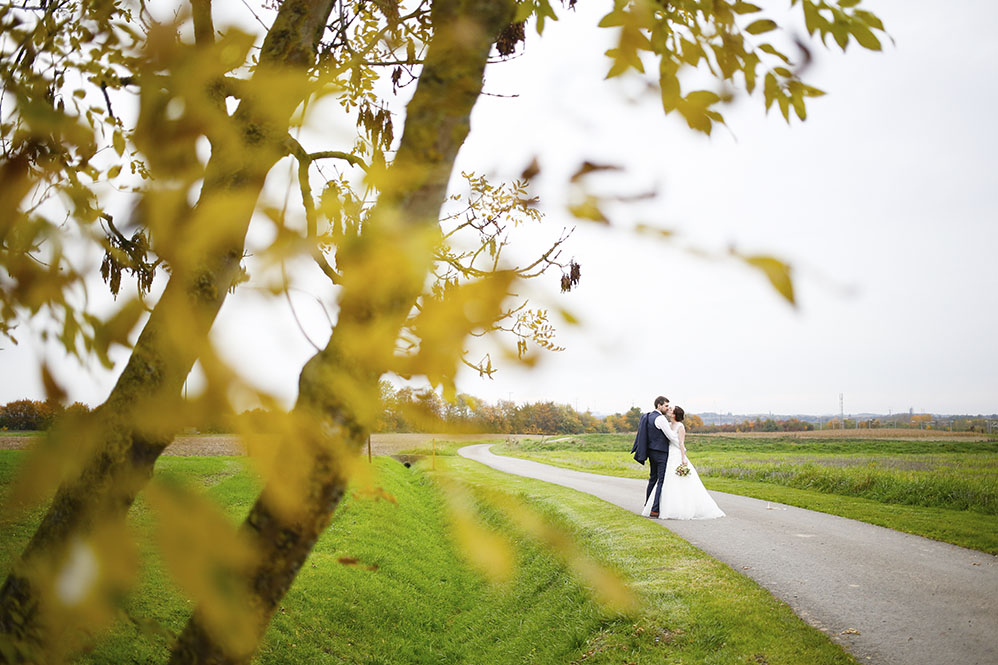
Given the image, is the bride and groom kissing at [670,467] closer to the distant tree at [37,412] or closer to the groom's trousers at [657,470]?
the groom's trousers at [657,470]

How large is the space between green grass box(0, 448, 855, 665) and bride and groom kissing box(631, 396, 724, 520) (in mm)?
836

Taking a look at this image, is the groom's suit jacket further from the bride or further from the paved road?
the paved road

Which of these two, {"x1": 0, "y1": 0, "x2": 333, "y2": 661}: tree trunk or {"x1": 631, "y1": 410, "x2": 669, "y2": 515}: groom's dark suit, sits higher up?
{"x1": 0, "y1": 0, "x2": 333, "y2": 661}: tree trunk

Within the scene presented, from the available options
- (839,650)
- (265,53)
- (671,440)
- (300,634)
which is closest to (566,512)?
(671,440)

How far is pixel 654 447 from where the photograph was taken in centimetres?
1056

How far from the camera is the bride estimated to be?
10.5 meters

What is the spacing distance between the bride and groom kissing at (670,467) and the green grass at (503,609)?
836 mm

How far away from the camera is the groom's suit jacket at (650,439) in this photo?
10570 mm

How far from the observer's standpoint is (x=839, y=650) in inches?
182

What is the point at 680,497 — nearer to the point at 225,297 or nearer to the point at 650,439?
the point at 650,439

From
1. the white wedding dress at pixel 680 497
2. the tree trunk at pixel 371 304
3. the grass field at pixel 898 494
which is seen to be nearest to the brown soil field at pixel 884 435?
the grass field at pixel 898 494

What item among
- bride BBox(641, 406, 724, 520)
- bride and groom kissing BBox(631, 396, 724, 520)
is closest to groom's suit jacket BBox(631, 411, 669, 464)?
bride and groom kissing BBox(631, 396, 724, 520)

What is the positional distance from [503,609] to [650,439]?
390 centimetres

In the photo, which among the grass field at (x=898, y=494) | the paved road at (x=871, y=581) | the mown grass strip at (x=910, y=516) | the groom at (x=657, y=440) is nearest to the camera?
the paved road at (x=871, y=581)
